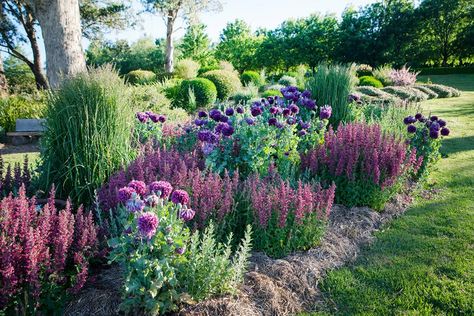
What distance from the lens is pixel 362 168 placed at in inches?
171

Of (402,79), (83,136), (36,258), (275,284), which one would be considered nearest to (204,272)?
(275,284)

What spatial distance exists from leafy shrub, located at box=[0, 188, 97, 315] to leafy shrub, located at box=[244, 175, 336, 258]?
53.7 inches

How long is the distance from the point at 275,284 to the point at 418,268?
1.44 meters

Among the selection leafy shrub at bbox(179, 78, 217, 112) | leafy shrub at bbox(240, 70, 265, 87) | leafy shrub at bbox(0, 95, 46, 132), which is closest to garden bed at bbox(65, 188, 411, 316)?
leafy shrub at bbox(0, 95, 46, 132)

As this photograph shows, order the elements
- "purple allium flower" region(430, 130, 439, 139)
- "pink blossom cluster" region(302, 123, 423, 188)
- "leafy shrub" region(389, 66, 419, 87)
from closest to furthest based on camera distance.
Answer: "pink blossom cluster" region(302, 123, 423, 188) → "purple allium flower" region(430, 130, 439, 139) → "leafy shrub" region(389, 66, 419, 87)

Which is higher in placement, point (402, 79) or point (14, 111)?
point (402, 79)

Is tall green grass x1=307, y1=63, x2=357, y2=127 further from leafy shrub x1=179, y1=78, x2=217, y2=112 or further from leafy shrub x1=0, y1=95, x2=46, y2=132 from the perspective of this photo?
leafy shrub x1=179, y1=78, x2=217, y2=112

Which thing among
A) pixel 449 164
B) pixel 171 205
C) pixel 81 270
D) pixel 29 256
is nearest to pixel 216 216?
pixel 171 205

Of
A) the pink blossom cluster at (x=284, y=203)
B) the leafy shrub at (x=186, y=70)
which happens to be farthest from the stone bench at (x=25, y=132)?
the leafy shrub at (x=186, y=70)

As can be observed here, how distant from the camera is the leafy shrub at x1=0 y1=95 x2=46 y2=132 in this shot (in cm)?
1006

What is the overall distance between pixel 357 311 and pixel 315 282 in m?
0.40

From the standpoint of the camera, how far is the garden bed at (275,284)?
2547 millimetres

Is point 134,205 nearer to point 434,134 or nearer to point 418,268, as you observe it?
point 418,268

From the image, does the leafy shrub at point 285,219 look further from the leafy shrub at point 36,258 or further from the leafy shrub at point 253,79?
the leafy shrub at point 253,79
